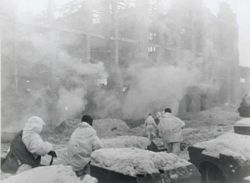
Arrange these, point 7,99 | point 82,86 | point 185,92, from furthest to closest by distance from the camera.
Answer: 1. point 185,92
2. point 82,86
3. point 7,99

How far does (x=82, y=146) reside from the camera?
4.96m

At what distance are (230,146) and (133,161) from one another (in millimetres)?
1985

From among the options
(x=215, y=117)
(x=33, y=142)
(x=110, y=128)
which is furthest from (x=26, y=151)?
(x=215, y=117)

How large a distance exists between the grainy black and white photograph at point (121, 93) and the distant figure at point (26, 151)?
0.01 meters

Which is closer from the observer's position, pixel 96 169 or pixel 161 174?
pixel 161 174

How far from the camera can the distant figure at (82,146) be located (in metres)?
4.96

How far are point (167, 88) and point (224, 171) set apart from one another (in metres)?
13.6

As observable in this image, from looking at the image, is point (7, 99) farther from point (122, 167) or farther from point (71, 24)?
point (122, 167)

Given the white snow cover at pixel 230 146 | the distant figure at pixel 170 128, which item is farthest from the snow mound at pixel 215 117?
the white snow cover at pixel 230 146

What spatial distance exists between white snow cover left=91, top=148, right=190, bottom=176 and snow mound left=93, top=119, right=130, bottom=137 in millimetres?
7418

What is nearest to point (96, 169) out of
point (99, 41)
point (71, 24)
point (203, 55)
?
point (71, 24)

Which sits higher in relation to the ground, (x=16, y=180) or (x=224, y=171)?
(x=16, y=180)

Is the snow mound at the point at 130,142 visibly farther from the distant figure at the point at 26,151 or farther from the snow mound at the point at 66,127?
the distant figure at the point at 26,151

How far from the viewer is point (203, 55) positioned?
22.9 m
